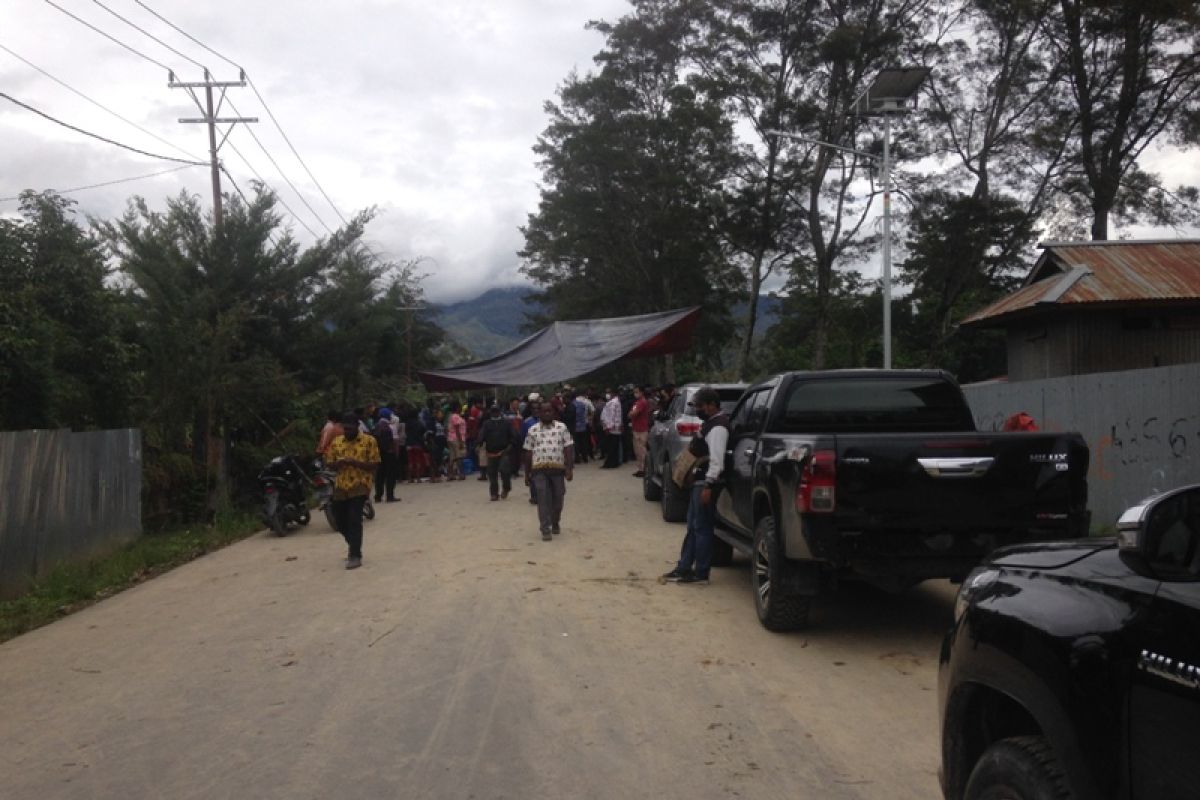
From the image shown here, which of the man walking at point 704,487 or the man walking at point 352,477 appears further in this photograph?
the man walking at point 352,477

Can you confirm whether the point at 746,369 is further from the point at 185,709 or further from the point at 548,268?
the point at 185,709

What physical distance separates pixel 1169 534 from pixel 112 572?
11.6 m

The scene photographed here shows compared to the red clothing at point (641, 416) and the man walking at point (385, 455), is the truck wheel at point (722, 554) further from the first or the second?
the red clothing at point (641, 416)

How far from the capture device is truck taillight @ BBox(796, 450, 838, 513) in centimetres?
671

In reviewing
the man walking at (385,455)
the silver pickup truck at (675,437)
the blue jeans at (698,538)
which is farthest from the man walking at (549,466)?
the man walking at (385,455)

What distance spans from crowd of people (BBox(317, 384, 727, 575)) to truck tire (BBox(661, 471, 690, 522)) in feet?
5.19

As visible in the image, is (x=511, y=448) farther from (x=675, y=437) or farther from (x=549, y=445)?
(x=549, y=445)

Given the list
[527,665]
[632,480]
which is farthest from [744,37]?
[527,665]

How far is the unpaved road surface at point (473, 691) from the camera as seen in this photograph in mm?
4797

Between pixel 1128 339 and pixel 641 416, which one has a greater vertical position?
pixel 1128 339

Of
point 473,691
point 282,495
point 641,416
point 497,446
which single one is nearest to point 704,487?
point 473,691

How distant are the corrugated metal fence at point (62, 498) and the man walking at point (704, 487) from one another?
6.75 meters

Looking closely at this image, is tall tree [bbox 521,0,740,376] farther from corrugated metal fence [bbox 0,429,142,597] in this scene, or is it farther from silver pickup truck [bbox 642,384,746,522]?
corrugated metal fence [bbox 0,429,142,597]

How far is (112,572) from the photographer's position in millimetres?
11492
